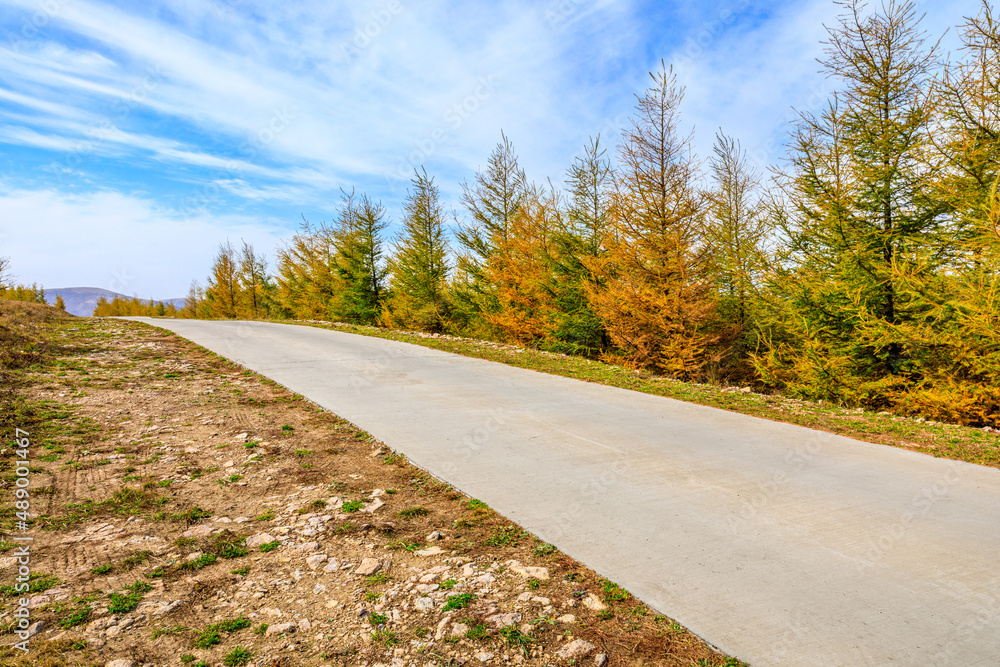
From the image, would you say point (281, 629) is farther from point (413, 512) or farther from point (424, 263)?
point (424, 263)

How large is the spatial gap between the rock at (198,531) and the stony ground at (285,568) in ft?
0.06

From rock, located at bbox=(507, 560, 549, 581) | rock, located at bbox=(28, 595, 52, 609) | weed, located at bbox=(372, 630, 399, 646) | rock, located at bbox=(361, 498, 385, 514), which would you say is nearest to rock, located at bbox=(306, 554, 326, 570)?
rock, located at bbox=(361, 498, 385, 514)

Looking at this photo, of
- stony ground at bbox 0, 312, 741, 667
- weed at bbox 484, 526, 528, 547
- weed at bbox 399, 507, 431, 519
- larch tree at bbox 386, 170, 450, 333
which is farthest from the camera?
larch tree at bbox 386, 170, 450, 333

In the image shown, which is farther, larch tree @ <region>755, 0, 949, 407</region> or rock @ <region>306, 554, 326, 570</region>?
larch tree @ <region>755, 0, 949, 407</region>

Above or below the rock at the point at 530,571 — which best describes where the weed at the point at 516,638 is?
below

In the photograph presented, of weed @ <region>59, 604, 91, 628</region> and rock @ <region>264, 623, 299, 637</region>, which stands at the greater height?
weed @ <region>59, 604, 91, 628</region>

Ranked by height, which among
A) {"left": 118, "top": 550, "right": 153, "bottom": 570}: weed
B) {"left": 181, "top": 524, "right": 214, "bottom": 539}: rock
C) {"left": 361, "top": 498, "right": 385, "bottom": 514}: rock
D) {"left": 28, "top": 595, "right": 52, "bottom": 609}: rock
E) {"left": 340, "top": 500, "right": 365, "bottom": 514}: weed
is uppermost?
{"left": 340, "top": 500, "right": 365, "bottom": 514}: weed

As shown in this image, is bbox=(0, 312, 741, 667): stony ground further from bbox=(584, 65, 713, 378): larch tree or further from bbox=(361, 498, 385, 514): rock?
bbox=(584, 65, 713, 378): larch tree

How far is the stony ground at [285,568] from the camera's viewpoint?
258 centimetres

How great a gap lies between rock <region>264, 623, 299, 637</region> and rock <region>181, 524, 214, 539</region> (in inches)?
54.2

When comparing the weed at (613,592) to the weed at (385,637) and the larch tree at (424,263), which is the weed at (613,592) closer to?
the weed at (385,637)

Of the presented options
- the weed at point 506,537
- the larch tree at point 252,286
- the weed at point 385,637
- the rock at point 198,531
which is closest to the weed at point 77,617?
the rock at point 198,531

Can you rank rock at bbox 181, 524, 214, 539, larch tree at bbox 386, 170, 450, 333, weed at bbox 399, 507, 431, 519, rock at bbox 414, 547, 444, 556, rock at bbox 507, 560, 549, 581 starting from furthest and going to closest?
larch tree at bbox 386, 170, 450, 333, weed at bbox 399, 507, 431, 519, rock at bbox 181, 524, 214, 539, rock at bbox 414, 547, 444, 556, rock at bbox 507, 560, 549, 581

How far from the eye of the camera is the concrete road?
2695mm
